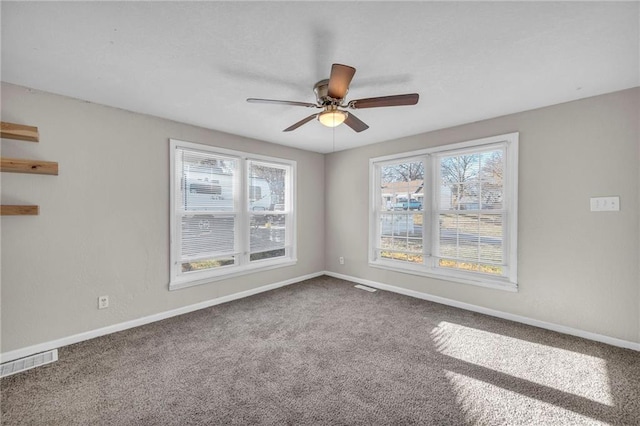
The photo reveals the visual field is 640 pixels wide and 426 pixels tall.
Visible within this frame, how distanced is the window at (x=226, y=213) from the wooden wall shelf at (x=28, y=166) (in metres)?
1.06

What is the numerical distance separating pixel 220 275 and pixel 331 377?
2.23 metres

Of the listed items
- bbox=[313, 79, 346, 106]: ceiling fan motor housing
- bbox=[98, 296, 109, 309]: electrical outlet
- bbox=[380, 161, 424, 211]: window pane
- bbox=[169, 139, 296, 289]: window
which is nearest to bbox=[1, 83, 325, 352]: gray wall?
bbox=[98, 296, 109, 309]: electrical outlet

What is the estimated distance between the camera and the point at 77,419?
1667 millimetres

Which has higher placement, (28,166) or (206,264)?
(28,166)

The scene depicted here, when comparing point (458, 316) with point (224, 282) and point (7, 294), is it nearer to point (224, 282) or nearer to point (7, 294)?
point (224, 282)

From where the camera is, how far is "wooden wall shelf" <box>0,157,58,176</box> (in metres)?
2.21

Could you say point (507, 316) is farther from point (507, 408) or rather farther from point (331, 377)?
point (331, 377)

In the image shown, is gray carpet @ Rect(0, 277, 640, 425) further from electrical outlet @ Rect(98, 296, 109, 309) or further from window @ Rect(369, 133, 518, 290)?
window @ Rect(369, 133, 518, 290)

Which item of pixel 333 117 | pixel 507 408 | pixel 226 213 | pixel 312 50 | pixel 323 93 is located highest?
pixel 312 50

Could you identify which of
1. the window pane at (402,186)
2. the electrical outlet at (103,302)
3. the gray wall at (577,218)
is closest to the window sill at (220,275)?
the electrical outlet at (103,302)

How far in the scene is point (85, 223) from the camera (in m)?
2.70

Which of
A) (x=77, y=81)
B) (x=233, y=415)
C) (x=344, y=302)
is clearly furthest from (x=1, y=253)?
(x=344, y=302)

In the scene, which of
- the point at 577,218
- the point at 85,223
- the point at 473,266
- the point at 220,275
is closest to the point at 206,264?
the point at 220,275

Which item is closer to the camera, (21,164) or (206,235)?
(21,164)
